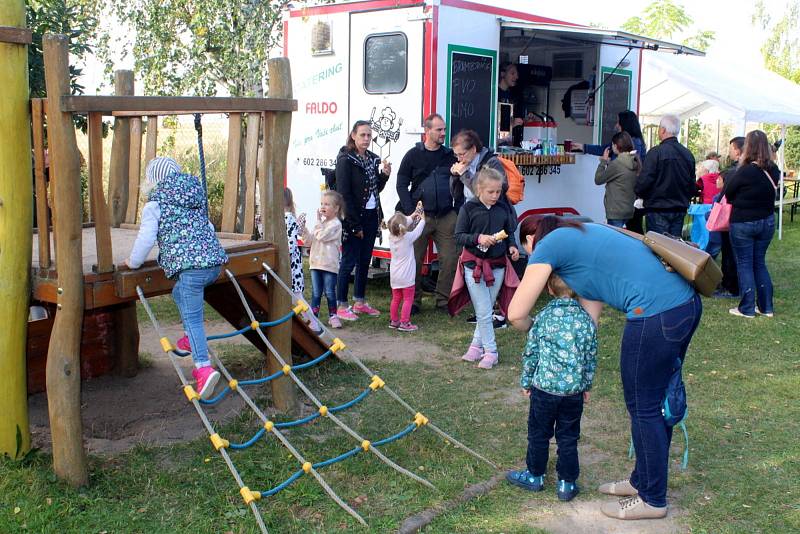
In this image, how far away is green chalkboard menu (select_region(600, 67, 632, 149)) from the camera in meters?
10.7

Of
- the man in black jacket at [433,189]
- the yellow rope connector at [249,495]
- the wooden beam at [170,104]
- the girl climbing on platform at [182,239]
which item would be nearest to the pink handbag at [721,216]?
the man in black jacket at [433,189]

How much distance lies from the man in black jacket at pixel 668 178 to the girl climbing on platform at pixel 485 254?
8.50ft

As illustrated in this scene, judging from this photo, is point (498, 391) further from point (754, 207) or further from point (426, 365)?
point (754, 207)

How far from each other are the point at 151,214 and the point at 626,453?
2982 mm

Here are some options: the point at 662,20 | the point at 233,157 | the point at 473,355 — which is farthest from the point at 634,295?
the point at 662,20

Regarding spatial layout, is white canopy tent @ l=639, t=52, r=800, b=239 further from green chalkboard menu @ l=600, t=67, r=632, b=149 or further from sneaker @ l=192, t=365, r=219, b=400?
sneaker @ l=192, t=365, r=219, b=400

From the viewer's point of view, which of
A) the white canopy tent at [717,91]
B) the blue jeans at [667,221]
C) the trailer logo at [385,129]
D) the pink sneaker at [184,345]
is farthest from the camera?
the white canopy tent at [717,91]

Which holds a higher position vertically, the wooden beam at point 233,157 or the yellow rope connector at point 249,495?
the wooden beam at point 233,157

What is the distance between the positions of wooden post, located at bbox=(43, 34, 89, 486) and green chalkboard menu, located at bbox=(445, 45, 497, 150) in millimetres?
4781

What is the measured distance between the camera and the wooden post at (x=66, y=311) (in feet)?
13.6

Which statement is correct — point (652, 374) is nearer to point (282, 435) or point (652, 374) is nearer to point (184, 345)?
point (282, 435)

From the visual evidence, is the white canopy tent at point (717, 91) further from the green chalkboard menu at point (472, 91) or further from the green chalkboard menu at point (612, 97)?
the green chalkboard menu at point (472, 91)

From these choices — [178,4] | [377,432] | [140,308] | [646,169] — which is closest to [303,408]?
[377,432]

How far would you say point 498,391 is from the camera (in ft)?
20.0
